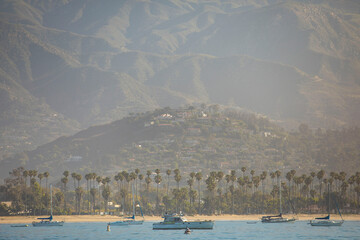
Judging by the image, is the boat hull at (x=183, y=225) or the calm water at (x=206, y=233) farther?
the boat hull at (x=183, y=225)

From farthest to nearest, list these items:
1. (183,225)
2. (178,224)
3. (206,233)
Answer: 1. (178,224)
2. (183,225)
3. (206,233)

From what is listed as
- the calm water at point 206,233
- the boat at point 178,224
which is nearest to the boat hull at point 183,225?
the boat at point 178,224

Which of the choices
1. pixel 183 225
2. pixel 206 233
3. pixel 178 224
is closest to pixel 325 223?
pixel 206 233

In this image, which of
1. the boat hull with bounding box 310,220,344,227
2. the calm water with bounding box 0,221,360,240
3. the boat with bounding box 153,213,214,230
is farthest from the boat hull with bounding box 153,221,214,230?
the boat hull with bounding box 310,220,344,227

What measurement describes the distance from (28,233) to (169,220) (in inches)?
1516

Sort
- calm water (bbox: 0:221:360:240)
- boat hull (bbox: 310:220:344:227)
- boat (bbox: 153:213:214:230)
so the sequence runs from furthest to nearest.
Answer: boat hull (bbox: 310:220:344:227)
boat (bbox: 153:213:214:230)
calm water (bbox: 0:221:360:240)

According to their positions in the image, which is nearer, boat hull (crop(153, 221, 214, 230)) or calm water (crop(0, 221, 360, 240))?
calm water (crop(0, 221, 360, 240))

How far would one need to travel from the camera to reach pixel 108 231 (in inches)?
7239

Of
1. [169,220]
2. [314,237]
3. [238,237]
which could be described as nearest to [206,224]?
[169,220]

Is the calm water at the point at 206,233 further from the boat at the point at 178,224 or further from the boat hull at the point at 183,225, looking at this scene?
the boat at the point at 178,224

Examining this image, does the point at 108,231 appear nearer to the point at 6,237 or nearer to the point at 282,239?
the point at 6,237

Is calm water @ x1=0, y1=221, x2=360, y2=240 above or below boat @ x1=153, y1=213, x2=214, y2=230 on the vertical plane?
below

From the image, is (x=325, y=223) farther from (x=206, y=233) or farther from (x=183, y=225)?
(x=183, y=225)

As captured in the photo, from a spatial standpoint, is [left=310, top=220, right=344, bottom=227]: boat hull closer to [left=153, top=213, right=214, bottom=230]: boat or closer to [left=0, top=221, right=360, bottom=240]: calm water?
[left=0, top=221, right=360, bottom=240]: calm water
